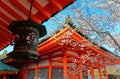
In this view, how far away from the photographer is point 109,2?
503 cm

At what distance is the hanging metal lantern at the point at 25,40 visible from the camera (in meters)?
1.67

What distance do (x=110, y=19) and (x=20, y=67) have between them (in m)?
6.90

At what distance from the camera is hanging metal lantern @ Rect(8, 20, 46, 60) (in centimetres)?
167

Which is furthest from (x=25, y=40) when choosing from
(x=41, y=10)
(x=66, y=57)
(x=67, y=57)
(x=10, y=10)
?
(x=67, y=57)

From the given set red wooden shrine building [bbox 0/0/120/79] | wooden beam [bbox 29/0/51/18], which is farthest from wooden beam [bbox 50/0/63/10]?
red wooden shrine building [bbox 0/0/120/79]

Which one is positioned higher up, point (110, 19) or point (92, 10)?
point (92, 10)

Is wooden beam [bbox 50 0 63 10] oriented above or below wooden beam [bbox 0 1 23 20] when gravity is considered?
below

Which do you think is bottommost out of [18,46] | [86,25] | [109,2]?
[18,46]

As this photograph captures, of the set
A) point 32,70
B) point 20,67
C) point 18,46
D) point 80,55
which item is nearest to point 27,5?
point 18,46

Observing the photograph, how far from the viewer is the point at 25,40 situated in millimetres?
1718

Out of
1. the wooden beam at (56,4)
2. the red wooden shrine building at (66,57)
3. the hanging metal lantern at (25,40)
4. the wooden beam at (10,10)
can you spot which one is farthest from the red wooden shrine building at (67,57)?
the hanging metal lantern at (25,40)

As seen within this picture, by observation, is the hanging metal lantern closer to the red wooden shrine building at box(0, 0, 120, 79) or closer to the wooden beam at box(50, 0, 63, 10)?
the wooden beam at box(50, 0, 63, 10)

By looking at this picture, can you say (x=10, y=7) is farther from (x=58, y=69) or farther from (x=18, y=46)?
(x=58, y=69)

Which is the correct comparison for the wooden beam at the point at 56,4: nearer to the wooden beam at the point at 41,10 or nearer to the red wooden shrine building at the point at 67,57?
the wooden beam at the point at 41,10
